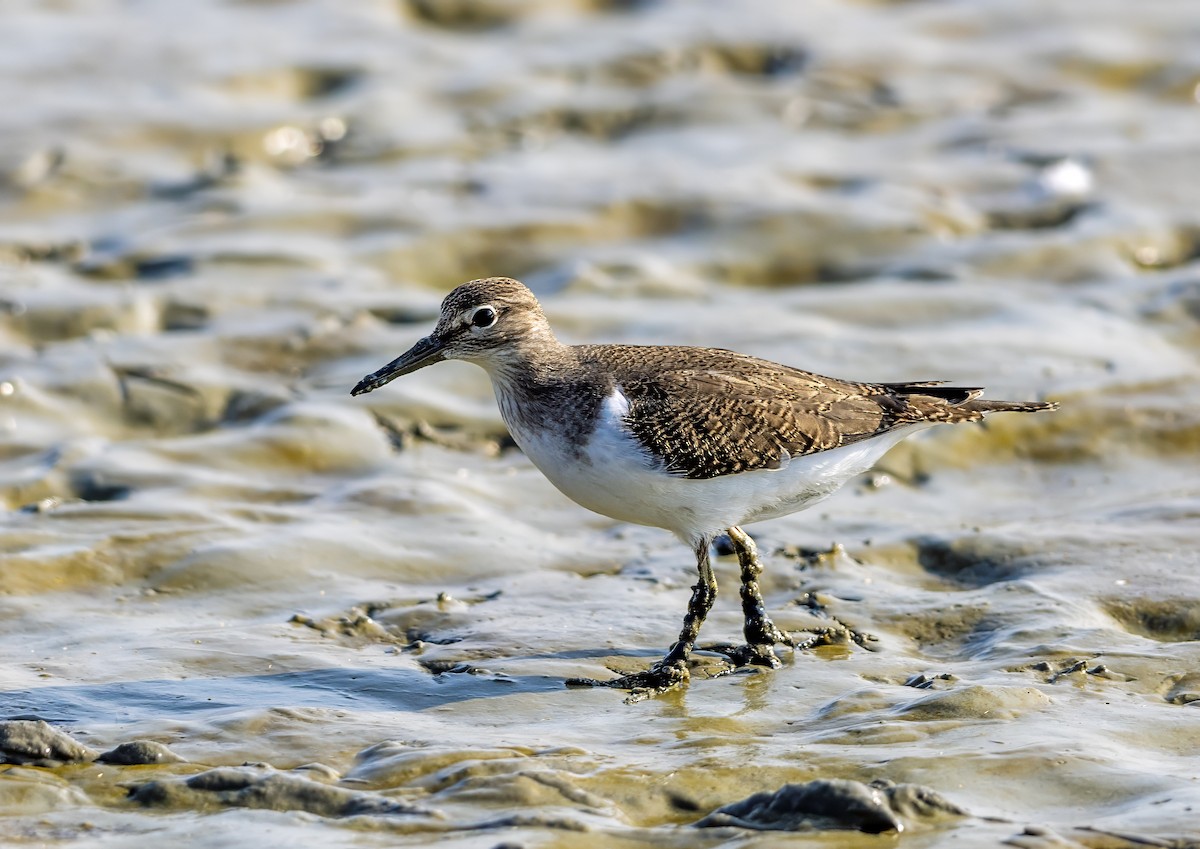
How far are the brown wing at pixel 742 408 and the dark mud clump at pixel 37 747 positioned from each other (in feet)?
9.54

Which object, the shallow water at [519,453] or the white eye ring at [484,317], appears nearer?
the shallow water at [519,453]

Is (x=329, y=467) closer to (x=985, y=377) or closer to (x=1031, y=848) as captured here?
(x=985, y=377)

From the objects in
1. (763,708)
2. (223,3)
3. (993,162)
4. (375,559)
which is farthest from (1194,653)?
(223,3)

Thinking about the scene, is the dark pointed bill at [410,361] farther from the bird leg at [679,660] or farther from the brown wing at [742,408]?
the bird leg at [679,660]

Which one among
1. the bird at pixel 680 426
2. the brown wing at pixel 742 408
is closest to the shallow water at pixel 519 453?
the bird at pixel 680 426

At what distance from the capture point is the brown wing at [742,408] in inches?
316

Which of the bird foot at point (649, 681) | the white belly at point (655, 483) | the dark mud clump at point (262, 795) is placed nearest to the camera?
the dark mud clump at point (262, 795)

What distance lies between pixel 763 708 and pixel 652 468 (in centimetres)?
125

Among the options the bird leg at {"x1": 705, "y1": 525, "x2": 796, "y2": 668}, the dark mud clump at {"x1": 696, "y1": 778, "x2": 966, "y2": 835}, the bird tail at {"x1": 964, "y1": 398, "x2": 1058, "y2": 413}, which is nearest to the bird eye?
the bird leg at {"x1": 705, "y1": 525, "x2": 796, "y2": 668}

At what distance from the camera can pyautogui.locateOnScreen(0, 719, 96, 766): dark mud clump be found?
670cm

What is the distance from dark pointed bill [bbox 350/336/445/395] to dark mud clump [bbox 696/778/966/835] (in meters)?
3.25

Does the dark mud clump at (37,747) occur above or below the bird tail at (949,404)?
below

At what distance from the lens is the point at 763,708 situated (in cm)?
755

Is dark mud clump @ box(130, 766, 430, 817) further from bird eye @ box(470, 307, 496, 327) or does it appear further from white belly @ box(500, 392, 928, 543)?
bird eye @ box(470, 307, 496, 327)
